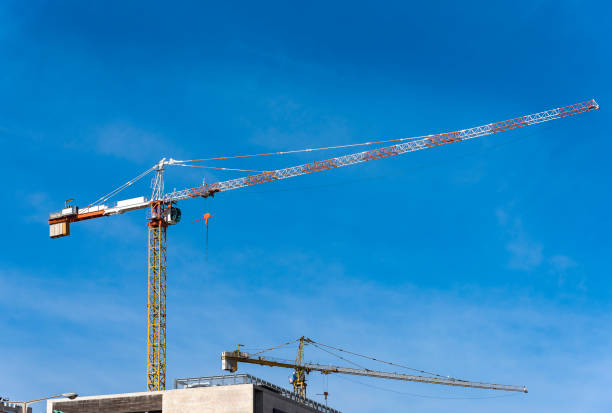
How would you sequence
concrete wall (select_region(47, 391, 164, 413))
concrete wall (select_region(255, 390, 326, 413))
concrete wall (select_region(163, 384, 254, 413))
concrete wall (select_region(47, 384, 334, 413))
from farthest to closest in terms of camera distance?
concrete wall (select_region(47, 391, 164, 413))
concrete wall (select_region(255, 390, 326, 413))
concrete wall (select_region(47, 384, 334, 413))
concrete wall (select_region(163, 384, 254, 413))

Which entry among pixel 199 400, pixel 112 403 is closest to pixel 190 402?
pixel 199 400

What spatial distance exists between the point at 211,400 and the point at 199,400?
160 cm

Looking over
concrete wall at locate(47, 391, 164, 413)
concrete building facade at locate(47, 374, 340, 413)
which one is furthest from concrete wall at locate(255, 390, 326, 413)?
concrete wall at locate(47, 391, 164, 413)

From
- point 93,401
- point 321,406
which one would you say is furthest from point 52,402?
point 321,406

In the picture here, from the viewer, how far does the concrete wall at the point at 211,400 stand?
323ft

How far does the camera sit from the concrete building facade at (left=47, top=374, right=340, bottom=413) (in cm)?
9900

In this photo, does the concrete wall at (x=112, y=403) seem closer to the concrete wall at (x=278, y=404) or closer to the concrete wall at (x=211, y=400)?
the concrete wall at (x=211, y=400)

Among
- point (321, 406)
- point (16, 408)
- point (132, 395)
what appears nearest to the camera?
point (16, 408)

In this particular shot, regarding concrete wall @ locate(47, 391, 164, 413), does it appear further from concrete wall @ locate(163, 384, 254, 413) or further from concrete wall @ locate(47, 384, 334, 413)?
concrete wall @ locate(163, 384, 254, 413)

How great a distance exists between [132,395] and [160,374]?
97512 millimetres

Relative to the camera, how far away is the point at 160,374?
199500 millimetres

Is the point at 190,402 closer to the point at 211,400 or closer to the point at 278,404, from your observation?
the point at 211,400

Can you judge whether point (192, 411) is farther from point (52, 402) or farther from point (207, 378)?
point (52, 402)

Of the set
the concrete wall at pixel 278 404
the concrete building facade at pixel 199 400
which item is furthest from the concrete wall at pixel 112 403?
the concrete wall at pixel 278 404
